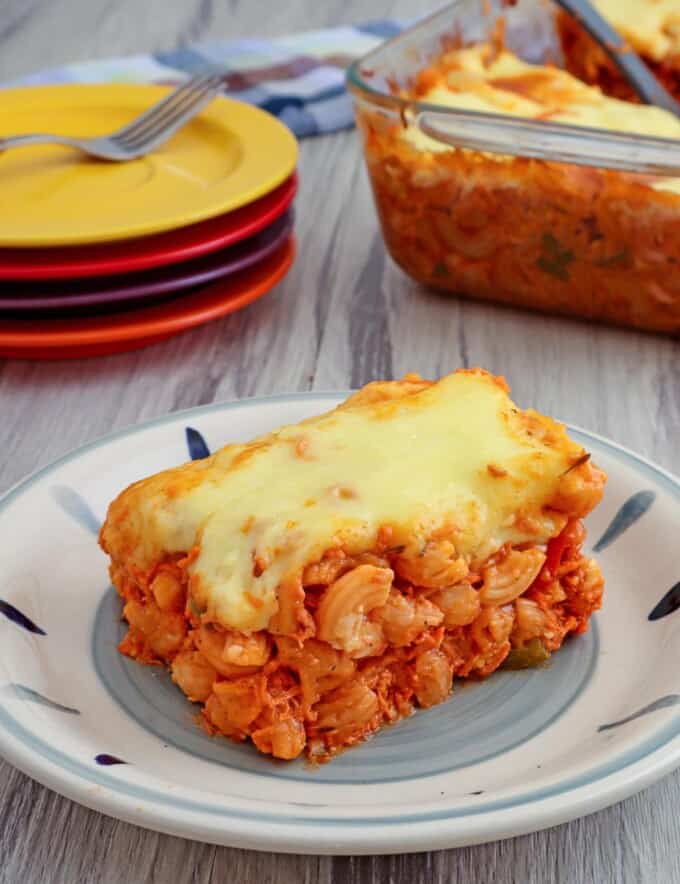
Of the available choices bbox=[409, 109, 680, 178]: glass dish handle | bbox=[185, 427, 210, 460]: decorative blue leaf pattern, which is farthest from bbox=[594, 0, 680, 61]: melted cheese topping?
bbox=[185, 427, 210, 460]: decorative blue leaf pattern

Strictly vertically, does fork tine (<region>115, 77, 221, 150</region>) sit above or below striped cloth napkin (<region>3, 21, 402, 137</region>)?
above

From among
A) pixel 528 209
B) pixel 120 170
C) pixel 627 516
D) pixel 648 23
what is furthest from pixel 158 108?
pixel 627 516

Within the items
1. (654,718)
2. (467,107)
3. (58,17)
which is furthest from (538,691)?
(58,17)

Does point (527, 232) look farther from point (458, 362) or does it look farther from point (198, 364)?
point (198, 364)

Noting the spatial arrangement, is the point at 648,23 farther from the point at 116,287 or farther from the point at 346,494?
the point at 346,494

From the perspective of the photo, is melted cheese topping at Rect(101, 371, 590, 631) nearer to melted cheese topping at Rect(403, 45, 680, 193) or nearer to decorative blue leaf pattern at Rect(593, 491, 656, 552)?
decorative blue leaf pattern at Rect(593, 491, 656, 552)
